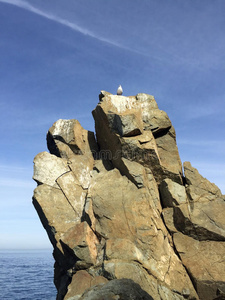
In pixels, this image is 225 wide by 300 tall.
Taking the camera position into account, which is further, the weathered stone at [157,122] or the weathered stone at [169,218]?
the weathered stone at [157,122]

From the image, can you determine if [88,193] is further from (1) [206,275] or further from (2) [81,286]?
(1) [206,275]

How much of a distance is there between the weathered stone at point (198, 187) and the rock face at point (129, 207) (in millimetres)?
97

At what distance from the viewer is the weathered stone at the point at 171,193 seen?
987 inches

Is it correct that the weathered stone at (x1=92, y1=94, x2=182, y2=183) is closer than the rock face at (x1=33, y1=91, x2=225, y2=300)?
No

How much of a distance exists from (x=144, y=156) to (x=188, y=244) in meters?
8.38

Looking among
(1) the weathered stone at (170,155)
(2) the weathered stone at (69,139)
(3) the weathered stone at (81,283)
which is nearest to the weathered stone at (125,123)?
(1) the weathered stone at (170,155)

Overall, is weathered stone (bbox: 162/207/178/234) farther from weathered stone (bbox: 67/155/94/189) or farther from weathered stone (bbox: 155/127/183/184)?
weathered stone (bbox: 67/155/94/189)

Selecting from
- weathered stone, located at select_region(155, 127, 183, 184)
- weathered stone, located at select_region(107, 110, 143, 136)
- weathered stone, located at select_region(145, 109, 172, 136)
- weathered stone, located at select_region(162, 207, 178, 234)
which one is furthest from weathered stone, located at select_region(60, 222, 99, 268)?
weathered stone, located at select_region(145, 109, 172, 136)

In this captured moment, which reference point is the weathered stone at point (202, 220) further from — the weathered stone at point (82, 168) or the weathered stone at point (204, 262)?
the weathered stone at point (82, 168)

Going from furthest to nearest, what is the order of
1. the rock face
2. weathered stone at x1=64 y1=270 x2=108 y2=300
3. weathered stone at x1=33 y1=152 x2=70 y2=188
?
weathered stone at x1=33 y1=152 x2=70 y2=188 < the rock face < weathered stone at x1=64 y1=270 x2=108 y2=300

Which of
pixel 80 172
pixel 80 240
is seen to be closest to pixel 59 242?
pixel 80 240

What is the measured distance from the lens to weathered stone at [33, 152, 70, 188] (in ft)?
87.6

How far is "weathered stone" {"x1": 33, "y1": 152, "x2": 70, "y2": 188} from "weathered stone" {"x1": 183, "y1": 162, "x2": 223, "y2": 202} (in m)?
11.7

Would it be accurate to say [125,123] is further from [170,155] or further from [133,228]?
[133,228]
